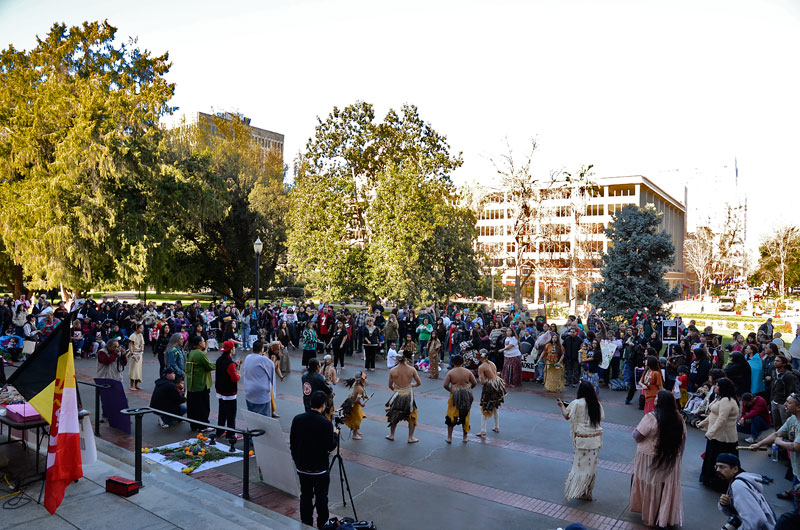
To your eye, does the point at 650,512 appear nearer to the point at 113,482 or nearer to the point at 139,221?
the point at 113,482

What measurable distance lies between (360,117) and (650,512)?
25096 mm

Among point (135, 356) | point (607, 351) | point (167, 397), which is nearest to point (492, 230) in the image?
point (607, 351)

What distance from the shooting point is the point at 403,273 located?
86.4 feet

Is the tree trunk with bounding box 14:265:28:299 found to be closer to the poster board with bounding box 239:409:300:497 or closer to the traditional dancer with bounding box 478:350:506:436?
the poster board with bounding box 239:409:300:497

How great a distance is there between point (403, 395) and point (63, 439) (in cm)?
537

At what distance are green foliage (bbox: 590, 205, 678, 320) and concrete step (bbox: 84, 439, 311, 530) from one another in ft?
62.1

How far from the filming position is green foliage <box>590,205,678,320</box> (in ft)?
73.9

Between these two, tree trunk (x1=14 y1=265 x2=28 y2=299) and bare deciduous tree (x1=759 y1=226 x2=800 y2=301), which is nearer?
tree trunk (x1=14 y1=265 x2=28 y2=299)

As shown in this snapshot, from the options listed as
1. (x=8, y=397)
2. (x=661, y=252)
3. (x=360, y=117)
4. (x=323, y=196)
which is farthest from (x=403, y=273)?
(x=8, y=397)

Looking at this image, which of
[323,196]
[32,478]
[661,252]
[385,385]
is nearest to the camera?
[32,478]

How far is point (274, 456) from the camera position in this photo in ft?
24.5

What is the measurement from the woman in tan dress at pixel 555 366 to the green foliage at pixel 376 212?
39.8 ft

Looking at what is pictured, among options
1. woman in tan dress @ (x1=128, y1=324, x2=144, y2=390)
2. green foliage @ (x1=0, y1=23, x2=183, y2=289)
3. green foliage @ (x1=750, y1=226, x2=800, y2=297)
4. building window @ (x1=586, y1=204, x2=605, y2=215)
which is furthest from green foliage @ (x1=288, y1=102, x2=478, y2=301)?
building window @ (x1=586, y1=204, x2=605, y2=215)

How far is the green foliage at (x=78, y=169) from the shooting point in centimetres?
2534
